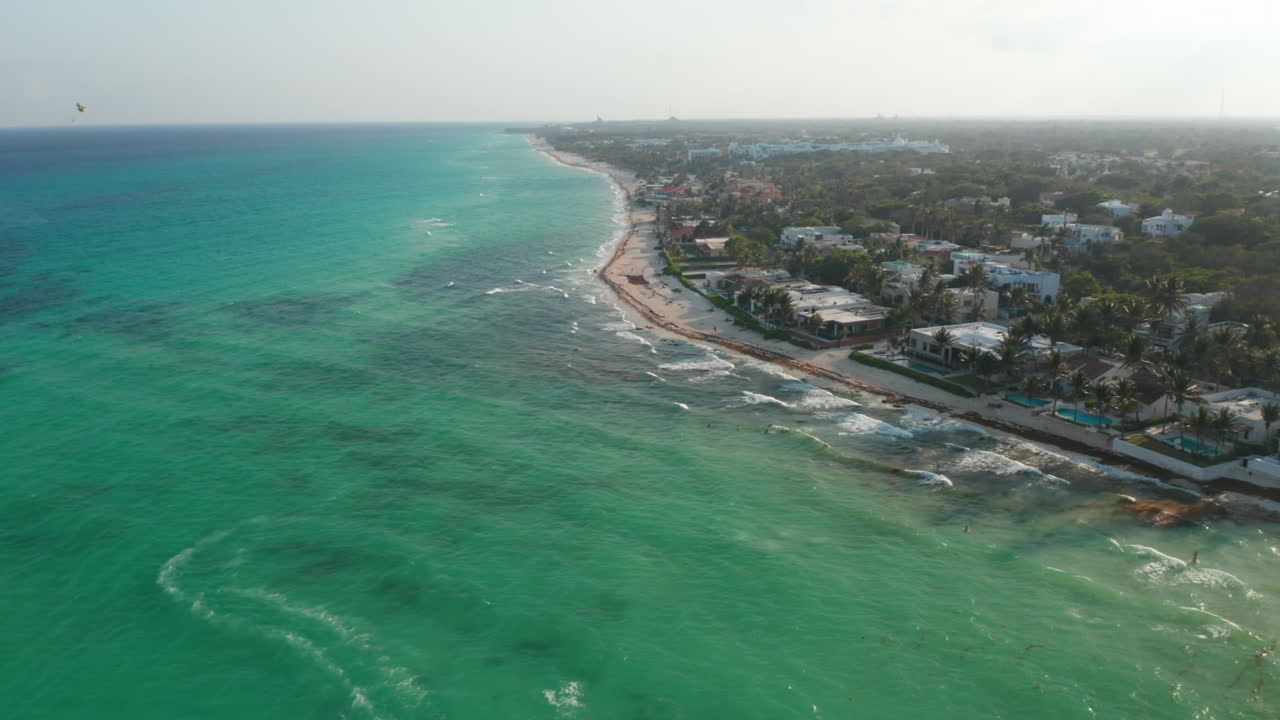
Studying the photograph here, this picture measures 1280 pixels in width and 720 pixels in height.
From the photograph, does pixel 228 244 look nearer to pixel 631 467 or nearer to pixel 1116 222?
pixel 631 467

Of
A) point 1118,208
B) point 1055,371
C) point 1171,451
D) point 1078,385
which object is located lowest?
point 1171,451

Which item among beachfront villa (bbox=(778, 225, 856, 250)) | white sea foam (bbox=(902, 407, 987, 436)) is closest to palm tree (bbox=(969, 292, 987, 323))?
white sea foam (bbox=(902, 407, 987, 436))

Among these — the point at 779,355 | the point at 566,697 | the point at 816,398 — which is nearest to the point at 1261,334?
the point at 816,398

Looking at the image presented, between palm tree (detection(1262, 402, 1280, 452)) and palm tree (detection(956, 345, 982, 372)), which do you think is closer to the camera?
palm tree (detection(1262, 402, 1280, 452))

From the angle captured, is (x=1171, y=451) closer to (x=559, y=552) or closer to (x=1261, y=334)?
(x=1261, y=334)

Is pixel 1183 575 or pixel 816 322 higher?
pixel 816 322

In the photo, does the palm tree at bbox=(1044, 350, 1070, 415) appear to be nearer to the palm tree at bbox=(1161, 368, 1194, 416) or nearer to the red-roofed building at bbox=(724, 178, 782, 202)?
the palm tree at bbox=(1161, 368, 1194, 416)

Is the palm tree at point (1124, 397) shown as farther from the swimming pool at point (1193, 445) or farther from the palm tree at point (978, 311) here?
the palm tree at point (978, 311)
